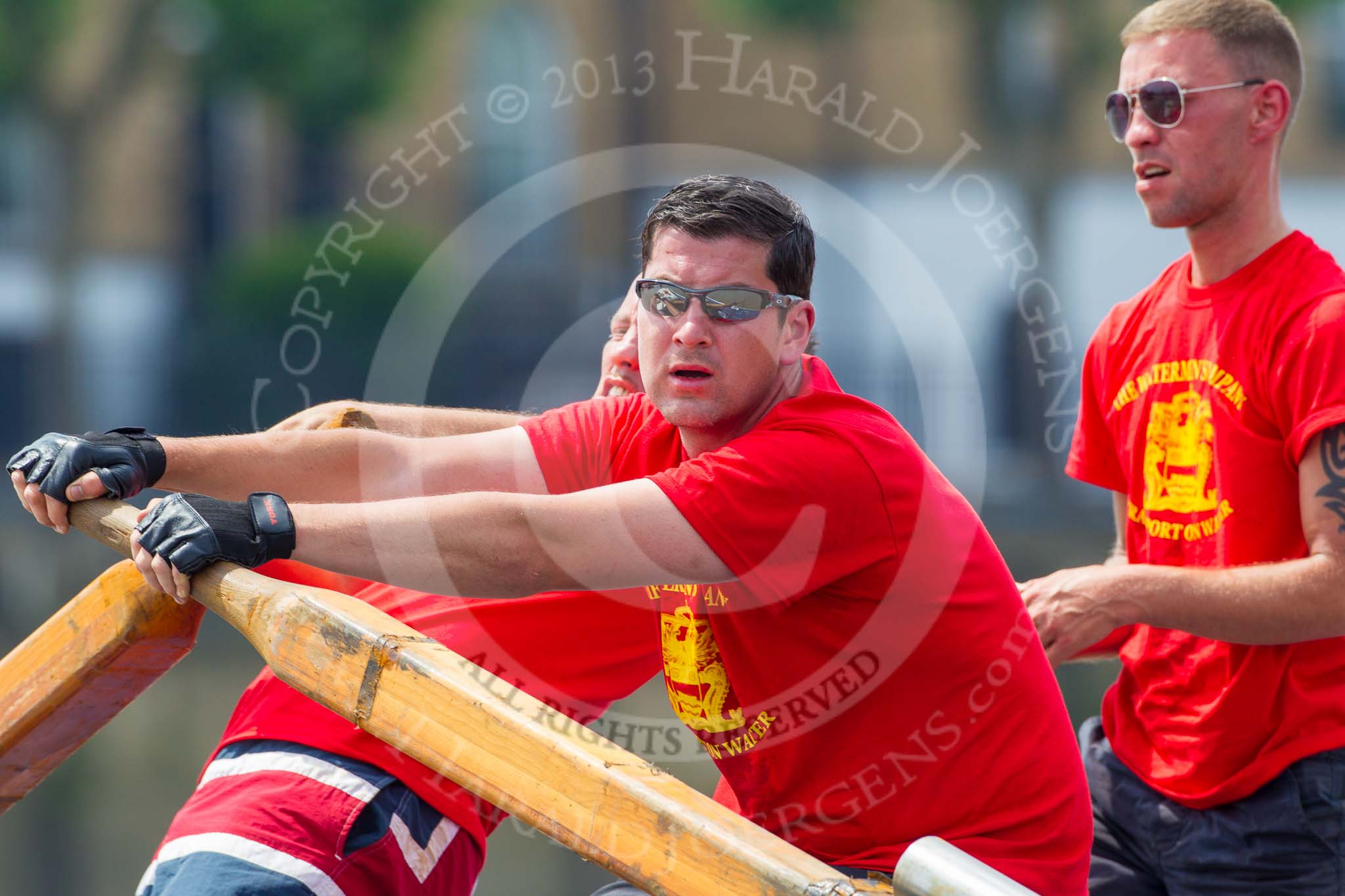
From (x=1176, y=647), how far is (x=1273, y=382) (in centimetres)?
60

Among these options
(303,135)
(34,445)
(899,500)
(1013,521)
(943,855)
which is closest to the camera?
(943,855)

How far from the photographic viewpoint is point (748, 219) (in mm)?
2566

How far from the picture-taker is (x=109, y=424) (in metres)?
16.0

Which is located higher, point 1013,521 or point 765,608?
point 765,608

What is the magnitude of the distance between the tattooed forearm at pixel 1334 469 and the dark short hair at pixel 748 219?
1.01m

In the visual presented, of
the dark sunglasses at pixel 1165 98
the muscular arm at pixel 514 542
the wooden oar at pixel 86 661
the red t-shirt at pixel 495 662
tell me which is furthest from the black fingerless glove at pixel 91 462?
the dark sunglasses at pixel 1165 98

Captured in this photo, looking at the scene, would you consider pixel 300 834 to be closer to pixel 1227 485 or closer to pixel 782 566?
pixel 782 566

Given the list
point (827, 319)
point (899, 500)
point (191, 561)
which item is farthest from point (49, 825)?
point (827, 319)

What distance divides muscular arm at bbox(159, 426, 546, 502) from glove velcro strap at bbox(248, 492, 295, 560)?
62cm

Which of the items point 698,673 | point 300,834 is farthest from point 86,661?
point 698,673

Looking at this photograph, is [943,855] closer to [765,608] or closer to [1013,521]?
[765,608]

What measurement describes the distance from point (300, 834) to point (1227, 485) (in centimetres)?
190

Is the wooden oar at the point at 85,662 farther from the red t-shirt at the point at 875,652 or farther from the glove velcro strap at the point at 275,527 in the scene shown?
the red t-shirt at the point at 875,652

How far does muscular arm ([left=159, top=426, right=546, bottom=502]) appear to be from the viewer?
3000 millimetres
